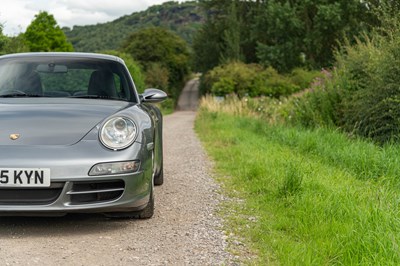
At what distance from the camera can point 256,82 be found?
40281 millimetres

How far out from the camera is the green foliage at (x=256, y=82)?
39344mm

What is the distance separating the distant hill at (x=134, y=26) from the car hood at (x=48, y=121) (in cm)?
7791

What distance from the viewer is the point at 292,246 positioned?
3.64 metres

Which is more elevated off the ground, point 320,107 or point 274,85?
point 320,107

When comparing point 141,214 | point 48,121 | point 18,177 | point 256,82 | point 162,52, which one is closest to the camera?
point 18,177

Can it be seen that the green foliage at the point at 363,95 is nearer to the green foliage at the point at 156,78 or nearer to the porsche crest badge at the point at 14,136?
the porsche crest badge at the point at 14,136

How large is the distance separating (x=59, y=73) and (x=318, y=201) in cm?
281

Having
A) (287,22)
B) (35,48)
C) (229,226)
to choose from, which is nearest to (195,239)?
(229,226)

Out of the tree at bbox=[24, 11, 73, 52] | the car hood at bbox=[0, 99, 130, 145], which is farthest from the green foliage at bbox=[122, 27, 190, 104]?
the car hood at bbox=[0, 99, 130, 145]

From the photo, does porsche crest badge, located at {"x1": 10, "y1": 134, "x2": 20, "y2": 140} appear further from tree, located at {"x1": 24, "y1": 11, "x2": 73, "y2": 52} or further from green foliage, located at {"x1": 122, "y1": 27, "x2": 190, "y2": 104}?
green foliage, located at {"x1": 122, "y1": 27, "x2": 190, "y2": 104}

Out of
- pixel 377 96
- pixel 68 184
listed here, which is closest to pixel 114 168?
pixel 68 184

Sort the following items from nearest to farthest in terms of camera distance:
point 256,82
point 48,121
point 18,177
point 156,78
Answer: point 18,177, point 48,121, point 256,82, point 156,78

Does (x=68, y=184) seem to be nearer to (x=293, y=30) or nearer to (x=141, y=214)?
(x=141, y=214)

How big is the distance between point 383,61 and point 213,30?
167 feet
